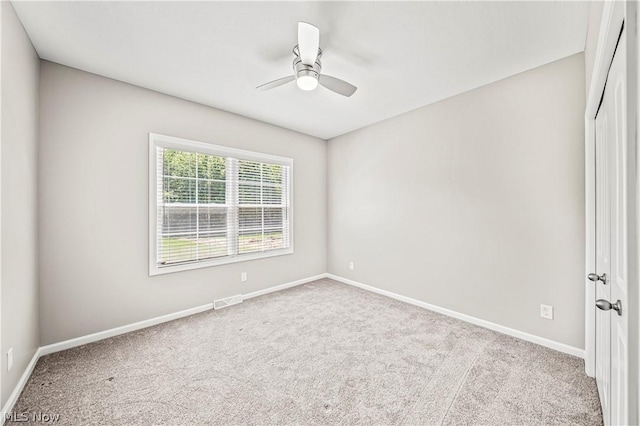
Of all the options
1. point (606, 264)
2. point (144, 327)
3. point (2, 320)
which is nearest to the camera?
point (606, 264)

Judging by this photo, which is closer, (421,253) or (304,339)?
(304,339)

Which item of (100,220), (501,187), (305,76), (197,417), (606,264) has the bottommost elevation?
(197,417)

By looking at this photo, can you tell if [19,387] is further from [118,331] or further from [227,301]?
[227,301]

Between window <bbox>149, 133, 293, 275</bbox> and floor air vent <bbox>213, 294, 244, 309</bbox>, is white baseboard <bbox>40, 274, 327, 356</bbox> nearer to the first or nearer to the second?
floor air vent <bbox>213, 294, 244, 309</bbox>

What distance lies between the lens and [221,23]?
1895 mm

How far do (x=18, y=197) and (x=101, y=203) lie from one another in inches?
29.1

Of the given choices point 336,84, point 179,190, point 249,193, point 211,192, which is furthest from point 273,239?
point 336,84

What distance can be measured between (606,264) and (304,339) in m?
2.29

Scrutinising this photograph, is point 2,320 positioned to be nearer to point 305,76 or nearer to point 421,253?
point 305,76

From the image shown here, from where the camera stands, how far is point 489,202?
9.00 feet

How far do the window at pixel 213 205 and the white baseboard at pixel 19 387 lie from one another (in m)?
1.04

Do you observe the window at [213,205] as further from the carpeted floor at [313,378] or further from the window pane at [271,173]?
the carpeted floor at [313,378]

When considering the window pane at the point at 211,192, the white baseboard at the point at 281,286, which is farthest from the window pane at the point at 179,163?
the white baseboard at the point at 281,286

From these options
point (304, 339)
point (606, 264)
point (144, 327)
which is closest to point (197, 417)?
point (304, 339)
